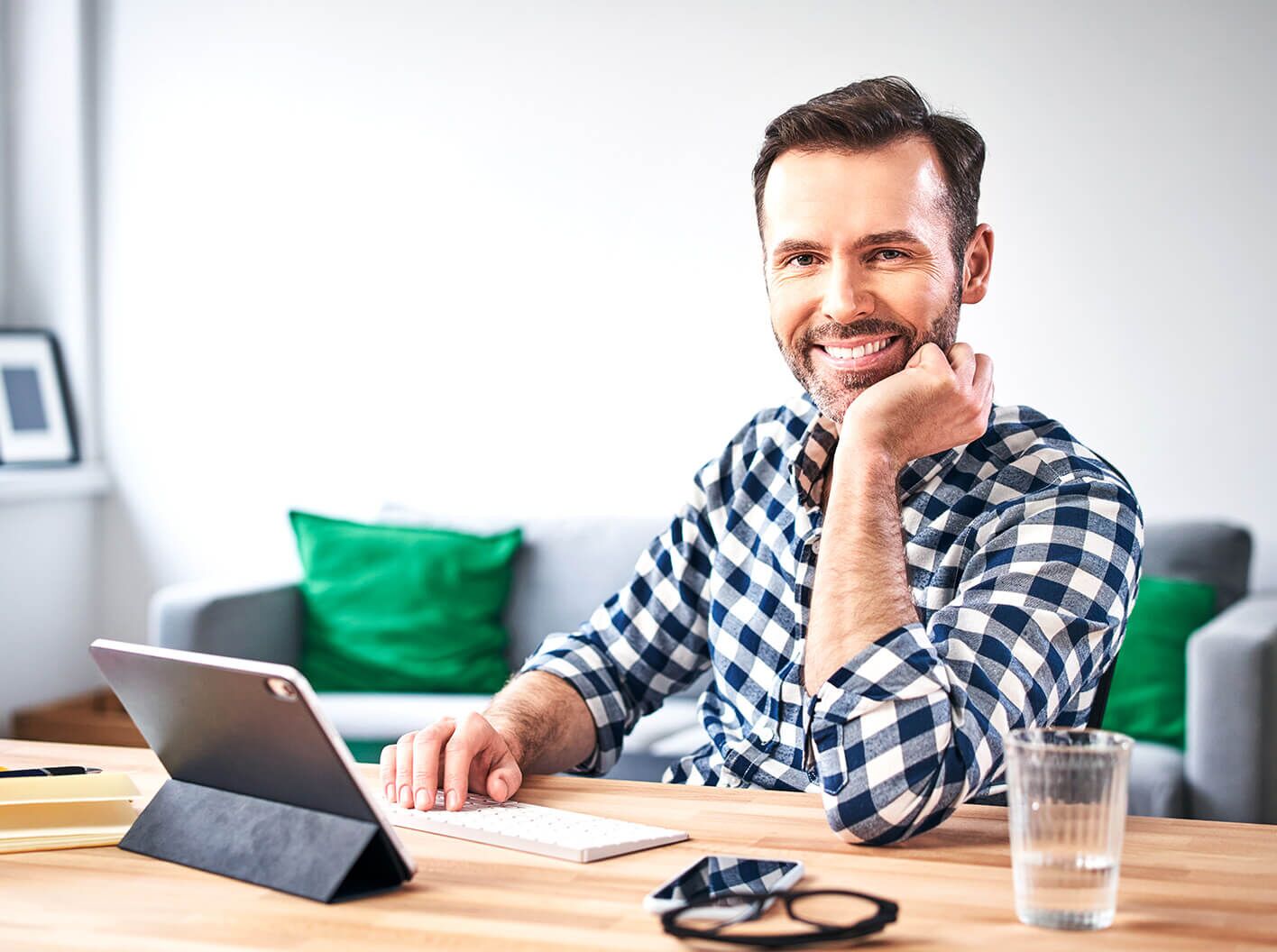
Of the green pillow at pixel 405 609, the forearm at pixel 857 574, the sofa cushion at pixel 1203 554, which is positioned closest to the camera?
the forearm at pixel 857 574

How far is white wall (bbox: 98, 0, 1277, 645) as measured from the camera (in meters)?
3.27

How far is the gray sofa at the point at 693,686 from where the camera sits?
8.29 feet

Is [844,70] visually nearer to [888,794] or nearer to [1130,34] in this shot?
[1130,34]

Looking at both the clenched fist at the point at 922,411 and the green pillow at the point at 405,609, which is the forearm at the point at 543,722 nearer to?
the clenched fist at the point at 922,411

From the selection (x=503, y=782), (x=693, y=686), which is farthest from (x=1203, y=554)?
(x=503, y=782)

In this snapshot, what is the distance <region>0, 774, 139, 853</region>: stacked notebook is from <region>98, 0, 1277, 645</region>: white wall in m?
2.55

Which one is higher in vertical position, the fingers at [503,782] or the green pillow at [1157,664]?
the fingers at [503,782]

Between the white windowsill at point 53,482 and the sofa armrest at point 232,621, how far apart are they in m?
0.76

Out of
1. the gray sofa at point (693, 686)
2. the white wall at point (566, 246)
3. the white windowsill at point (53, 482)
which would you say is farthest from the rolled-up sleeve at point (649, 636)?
the white windowsill at point (53, 482)

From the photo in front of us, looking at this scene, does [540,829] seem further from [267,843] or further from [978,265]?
[978,265]

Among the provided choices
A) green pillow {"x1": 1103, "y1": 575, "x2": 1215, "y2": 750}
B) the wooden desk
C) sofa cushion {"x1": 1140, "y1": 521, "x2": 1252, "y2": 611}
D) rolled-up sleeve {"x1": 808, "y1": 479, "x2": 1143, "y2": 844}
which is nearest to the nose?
rolled-up sleeve {"x1": 808, "y1": 479, "x2": 1143, "y2": 844}

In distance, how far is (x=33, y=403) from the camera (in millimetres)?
3914

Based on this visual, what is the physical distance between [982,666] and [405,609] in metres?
2.23

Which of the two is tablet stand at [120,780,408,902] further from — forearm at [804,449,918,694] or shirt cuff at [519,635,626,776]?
shirt cuff at [519,635,626,776]
